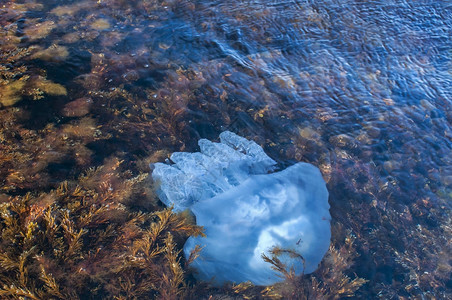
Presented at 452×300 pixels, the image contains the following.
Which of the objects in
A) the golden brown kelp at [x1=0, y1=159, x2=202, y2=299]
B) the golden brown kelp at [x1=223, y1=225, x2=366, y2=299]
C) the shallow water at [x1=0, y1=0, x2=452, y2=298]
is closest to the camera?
the golden brown kelp at [x1=0, y1=159, x2=202, y2=299]

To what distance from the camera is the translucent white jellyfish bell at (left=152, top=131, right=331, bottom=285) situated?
2814 mm

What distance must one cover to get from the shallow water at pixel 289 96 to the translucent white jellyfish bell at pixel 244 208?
1.18 ft

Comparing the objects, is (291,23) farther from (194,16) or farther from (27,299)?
(27,299)

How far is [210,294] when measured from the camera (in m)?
2.69

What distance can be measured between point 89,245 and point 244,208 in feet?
4.94

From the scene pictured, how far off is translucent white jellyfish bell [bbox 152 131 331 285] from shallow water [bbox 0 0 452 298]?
1.18 feet

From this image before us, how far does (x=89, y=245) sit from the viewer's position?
2.67 m

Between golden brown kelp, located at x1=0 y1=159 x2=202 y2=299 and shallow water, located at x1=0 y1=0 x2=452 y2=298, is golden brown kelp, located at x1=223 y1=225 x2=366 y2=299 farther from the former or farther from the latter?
golden brown kelp, located at x1=0 y1=159 x2=202 y2=299

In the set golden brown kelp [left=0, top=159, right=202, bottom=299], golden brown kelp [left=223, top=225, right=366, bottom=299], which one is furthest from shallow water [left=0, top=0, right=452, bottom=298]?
golden brown kelp [left=0, top=159, right=202, bottom=299]

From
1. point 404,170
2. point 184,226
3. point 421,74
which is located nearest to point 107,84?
point 184,226

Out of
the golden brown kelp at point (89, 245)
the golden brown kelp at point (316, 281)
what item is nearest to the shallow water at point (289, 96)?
the golden brown kelp at point (316, 281)

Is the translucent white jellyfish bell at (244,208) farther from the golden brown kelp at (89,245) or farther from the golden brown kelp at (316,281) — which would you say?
the golden brown kelp at (89,245)

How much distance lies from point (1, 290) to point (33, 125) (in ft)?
5.87

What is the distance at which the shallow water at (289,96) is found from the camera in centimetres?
338
